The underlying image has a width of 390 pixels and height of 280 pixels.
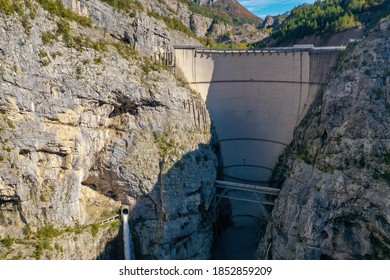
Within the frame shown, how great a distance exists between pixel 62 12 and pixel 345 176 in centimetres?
2580

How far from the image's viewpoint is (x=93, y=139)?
89.3ft

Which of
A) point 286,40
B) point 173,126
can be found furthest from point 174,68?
point 286,40

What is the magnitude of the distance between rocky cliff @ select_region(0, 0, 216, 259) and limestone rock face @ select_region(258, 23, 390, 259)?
27.2 ft

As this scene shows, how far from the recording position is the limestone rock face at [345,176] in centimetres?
2344

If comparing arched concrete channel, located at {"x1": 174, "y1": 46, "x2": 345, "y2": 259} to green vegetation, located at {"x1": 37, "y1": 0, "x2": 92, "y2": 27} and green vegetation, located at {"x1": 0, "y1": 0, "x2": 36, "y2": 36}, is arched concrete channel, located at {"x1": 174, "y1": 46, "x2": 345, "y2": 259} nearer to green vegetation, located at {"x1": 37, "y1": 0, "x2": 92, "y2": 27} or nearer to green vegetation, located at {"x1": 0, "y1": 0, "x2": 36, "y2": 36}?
green vegetation, located at {"x1": 37, "y1": 0, "x2": 92, "y2": 27}

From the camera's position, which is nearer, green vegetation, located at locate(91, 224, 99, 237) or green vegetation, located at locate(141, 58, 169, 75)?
green vegetation, located at locate(91, 224, 99, 237)

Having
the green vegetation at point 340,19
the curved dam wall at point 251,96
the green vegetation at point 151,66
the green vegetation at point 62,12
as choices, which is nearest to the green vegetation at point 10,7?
the green vegetation at point 62,12

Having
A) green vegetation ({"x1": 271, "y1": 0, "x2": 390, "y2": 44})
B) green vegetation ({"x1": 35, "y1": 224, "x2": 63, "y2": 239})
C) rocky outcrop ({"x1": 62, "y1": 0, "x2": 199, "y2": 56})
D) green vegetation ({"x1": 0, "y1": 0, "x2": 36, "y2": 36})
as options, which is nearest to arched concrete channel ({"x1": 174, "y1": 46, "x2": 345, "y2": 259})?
rocky outcrop ({"x1": 62, "y1": 0, "x2": 199, "y2": 56})

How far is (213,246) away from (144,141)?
44.1 feet

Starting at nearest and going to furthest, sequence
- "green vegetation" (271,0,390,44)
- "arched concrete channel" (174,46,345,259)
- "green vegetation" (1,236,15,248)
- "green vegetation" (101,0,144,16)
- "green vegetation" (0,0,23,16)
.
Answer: "green vegetation" (1,236,15,248), "green vegetation" (0,0,23,16), "green vegetation" (101,0,144,16), "arched concrete channel" (174,46,345,259), "green vegetation" (271,0,390,44)

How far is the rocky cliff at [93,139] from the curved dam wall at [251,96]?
5.37 m

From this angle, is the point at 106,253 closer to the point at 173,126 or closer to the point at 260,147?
the point at 173,126

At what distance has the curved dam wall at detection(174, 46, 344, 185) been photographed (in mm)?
35750

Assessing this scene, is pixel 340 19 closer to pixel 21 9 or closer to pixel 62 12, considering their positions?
pixel 62 12
